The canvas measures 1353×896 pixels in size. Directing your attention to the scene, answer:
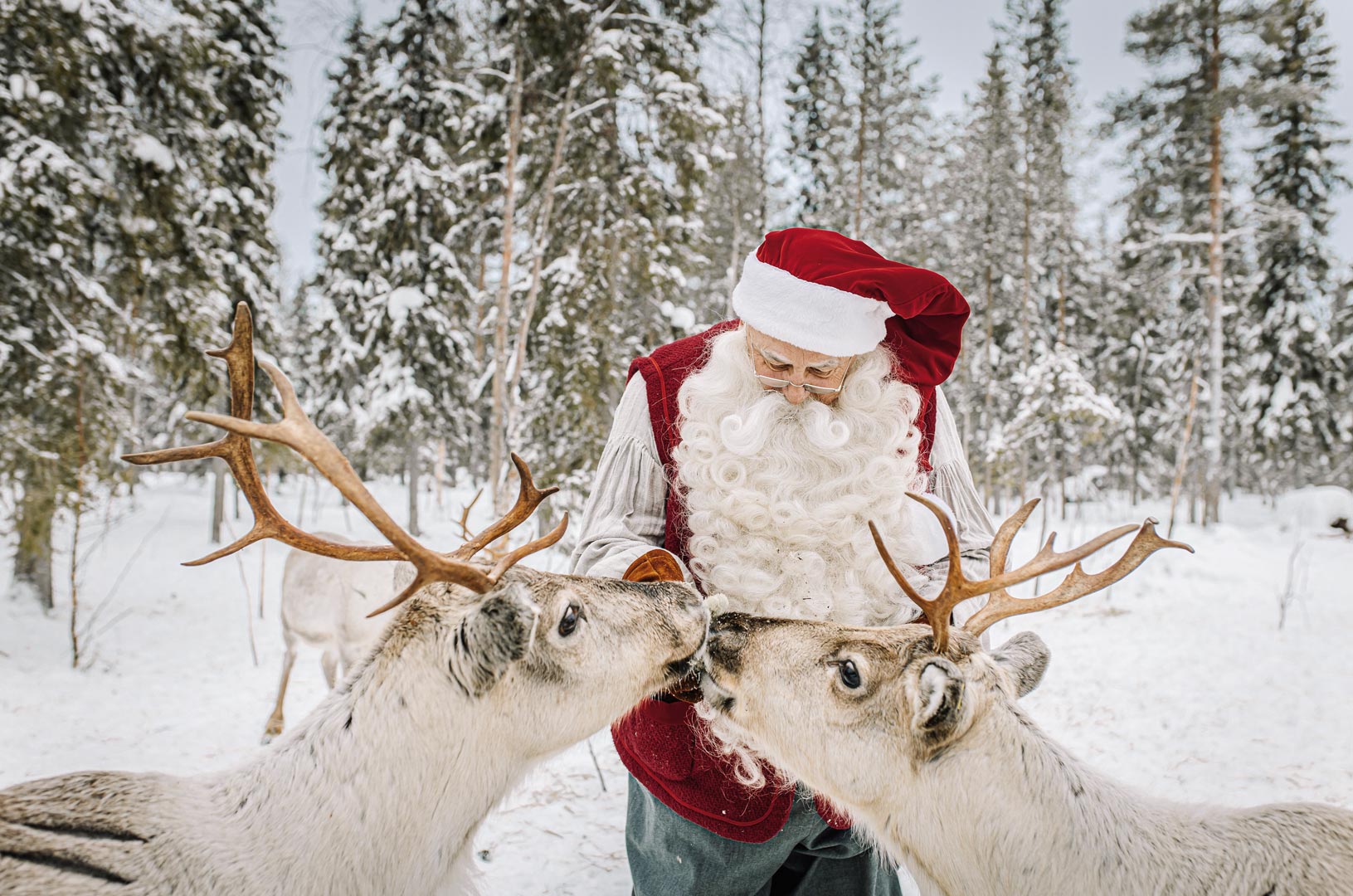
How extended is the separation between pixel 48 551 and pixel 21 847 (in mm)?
7792

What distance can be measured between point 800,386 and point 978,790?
4.35 ft

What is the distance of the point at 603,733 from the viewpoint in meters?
6.07

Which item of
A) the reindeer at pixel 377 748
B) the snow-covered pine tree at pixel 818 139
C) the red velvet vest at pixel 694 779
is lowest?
the red velvet vest at pixel 694 779

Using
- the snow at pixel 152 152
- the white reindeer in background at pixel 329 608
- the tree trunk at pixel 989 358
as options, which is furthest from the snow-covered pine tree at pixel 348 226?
the tree trunk at pixel 989 358

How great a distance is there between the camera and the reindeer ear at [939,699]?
166 centimetres

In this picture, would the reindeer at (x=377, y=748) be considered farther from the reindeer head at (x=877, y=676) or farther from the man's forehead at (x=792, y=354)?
the man's forehead at (x=792, y=354)

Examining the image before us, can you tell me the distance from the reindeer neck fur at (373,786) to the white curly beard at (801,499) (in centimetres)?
92

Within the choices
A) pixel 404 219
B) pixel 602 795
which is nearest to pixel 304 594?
pixel 602 795

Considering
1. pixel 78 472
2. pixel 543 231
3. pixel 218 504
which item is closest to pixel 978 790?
pixel 543 231

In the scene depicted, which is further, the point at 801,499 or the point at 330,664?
the point at 330,664

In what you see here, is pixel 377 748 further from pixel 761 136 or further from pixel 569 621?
pixel 761 136

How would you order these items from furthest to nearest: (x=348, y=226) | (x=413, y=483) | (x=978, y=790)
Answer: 1. (x=413, y=483)
2. (x=348, y=226)
3. (x=978, y=790)

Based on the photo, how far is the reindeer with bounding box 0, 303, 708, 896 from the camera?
1579 mm

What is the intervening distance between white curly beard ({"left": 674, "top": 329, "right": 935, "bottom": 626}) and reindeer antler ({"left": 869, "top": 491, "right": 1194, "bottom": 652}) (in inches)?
10.8
